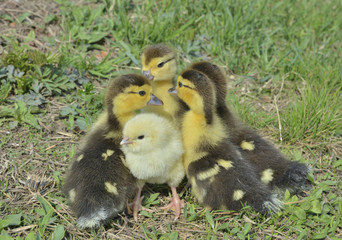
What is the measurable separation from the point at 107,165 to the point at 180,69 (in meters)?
2.12

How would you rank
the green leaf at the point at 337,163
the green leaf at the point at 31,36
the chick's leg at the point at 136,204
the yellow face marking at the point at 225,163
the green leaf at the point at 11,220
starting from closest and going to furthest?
the green leaf at the point at 11,220, the yellow face marking at the point at 225,163, the chick's leg at the point at 136,204, the green leaf at the point at 337,163, the green leaf at the point at 31,36

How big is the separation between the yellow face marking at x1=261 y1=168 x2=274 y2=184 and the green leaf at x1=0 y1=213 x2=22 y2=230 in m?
2.00

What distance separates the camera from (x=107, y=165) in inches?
139

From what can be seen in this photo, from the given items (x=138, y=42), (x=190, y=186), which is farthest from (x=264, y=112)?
(x=138, y=42)

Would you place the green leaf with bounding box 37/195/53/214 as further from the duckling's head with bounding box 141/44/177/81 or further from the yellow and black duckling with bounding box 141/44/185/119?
the duckling's head with bounding box 141/44/177/81

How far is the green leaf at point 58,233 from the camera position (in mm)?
3402

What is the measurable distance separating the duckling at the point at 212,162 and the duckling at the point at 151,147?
148 millimetres

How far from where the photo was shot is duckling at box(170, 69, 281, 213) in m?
3.57

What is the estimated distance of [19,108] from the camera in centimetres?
460

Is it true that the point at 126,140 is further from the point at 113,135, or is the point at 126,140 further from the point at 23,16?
the point at 23,16

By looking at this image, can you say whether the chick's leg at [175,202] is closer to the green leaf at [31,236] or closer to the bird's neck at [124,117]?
the bird's neck at [124,117]

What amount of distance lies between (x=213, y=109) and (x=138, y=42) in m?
2.18

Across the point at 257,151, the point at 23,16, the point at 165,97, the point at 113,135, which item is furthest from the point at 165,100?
the point at 23,16

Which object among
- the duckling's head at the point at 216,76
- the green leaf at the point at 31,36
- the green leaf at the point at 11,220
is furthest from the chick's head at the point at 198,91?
the green leaf at the point at 31,36
